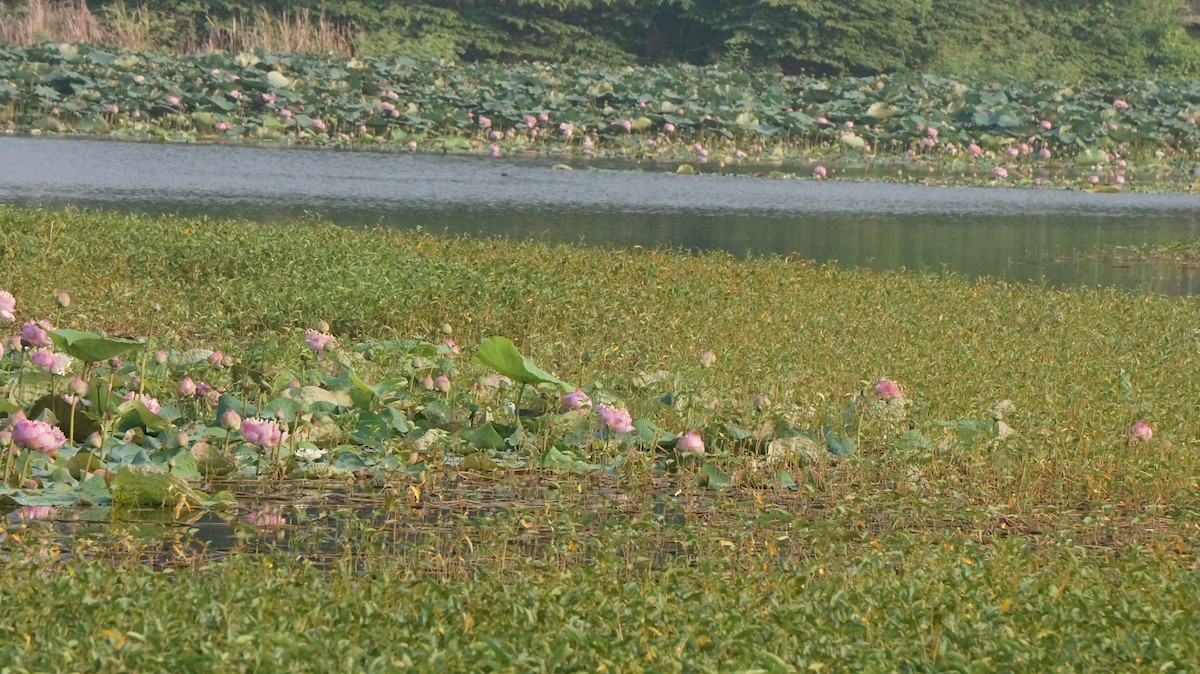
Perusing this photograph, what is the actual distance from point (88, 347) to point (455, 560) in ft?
6.29

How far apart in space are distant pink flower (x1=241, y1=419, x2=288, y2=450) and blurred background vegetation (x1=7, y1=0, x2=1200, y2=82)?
28.7 metres

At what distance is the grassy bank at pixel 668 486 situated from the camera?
435cm

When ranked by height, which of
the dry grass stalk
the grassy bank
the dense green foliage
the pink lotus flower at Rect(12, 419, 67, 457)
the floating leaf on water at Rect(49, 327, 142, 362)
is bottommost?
the dense green foliage

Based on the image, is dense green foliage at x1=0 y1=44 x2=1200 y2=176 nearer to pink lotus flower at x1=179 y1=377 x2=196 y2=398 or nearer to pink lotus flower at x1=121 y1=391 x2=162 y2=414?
pink lotus flower at x1=179 y1=377 x2=196 y2=398

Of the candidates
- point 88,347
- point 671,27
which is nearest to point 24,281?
point 88,347

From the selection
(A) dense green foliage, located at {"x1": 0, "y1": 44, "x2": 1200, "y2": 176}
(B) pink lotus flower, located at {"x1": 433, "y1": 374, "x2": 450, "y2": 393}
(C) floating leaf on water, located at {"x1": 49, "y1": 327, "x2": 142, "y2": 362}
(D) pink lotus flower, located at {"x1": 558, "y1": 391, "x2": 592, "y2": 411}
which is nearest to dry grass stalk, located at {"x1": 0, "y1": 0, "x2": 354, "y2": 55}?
(A) dense green foliage, located at {"x1": 0, "y1": 44, "x2": 1200, "y2": 176}

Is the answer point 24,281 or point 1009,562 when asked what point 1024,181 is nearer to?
point 24,281

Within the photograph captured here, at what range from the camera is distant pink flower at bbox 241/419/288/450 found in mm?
6168

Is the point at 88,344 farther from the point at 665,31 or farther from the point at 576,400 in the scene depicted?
the point at 665,31

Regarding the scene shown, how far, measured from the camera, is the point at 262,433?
6168 millimetres

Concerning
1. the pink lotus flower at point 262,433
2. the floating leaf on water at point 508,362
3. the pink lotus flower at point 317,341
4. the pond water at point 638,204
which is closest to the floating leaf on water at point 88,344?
the pink lotus flower at point 262,433

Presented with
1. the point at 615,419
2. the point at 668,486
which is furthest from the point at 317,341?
the point at 668,486

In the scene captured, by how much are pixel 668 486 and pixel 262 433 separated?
1.53 m

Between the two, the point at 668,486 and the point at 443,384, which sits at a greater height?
the point at 443,384
